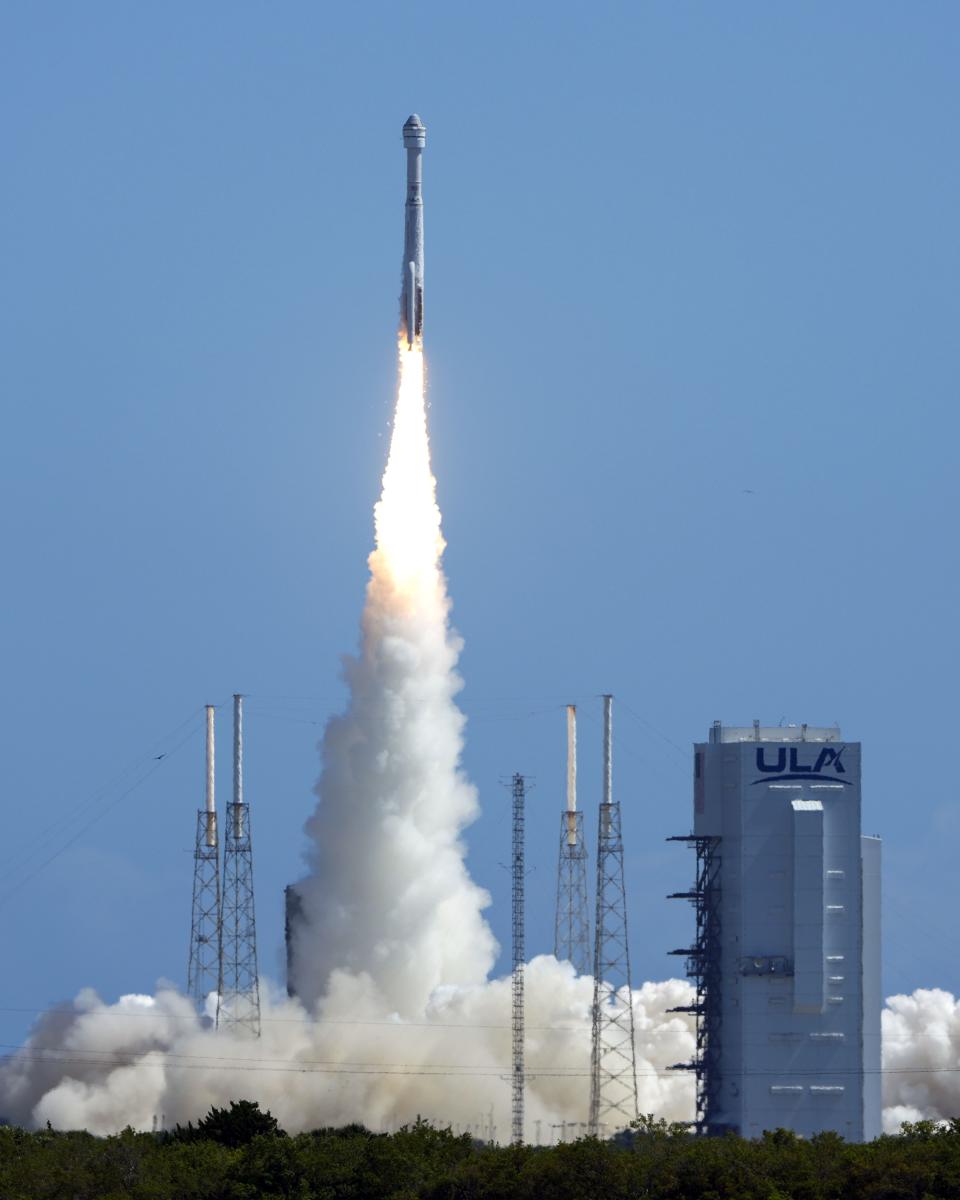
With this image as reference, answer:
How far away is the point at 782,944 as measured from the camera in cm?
13112

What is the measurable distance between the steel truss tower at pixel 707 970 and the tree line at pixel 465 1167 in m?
3.82

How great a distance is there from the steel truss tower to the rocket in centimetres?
1742

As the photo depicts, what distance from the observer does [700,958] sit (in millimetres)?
132625

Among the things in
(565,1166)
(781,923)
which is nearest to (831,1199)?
(565,1166)

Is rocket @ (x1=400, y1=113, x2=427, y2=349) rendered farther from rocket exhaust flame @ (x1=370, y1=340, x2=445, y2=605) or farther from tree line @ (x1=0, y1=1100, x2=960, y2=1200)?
tree line @ (x1=0, y1=1100, x2=960, y2=1200)

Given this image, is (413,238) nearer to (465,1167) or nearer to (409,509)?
(409,509)

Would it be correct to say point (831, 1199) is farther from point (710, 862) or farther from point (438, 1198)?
point (710, 862)

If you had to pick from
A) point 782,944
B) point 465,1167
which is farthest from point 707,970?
point 465,1167

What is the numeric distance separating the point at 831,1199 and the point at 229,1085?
25.8 m

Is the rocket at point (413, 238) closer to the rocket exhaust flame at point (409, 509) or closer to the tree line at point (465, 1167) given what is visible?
the rocket exhaust flame at point (409, 509)

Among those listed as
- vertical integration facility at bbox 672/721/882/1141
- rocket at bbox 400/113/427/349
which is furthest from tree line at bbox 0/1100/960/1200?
rocket at bbox 400/113/427/349

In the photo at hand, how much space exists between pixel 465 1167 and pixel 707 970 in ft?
52.7

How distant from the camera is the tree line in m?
115

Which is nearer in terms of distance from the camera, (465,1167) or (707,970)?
(465,1167)
